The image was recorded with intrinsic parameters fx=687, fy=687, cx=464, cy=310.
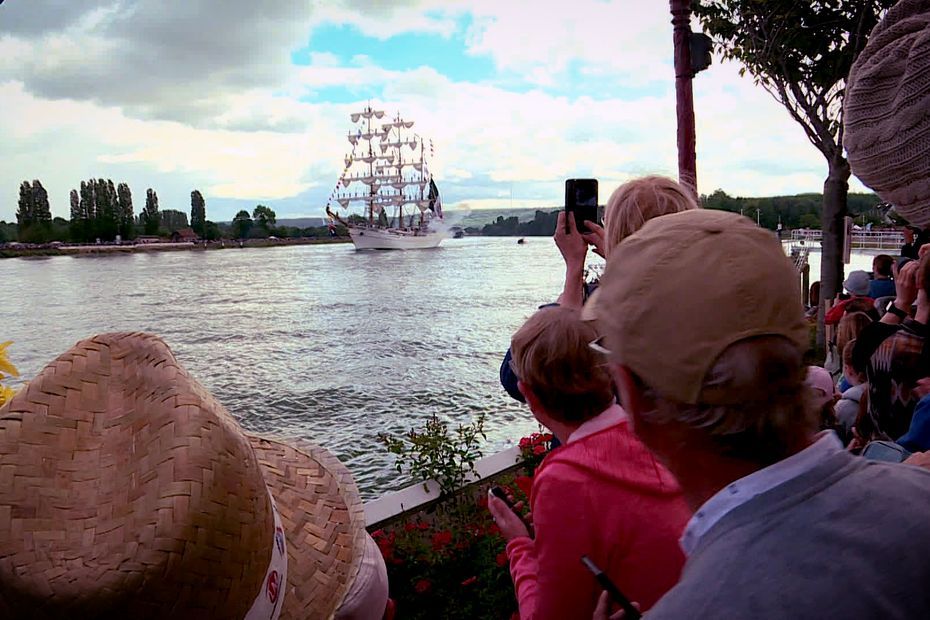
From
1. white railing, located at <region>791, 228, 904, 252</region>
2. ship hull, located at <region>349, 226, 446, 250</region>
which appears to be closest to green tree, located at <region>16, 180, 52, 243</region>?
ship hull, located at <region>349, 226, 446, 250</region>

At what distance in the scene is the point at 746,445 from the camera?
95cm

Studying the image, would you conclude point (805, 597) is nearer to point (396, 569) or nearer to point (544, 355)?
point (544, 355)

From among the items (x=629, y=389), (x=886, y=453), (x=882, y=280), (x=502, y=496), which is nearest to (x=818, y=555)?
(x=629, y=389)

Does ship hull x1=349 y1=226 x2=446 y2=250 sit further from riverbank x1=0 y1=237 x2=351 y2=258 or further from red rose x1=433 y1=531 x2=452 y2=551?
red rose x1=433 y1=531 x2=452 y2=551

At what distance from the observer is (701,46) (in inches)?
179

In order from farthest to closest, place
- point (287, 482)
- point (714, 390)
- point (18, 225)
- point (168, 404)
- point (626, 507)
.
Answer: point (18, 225) → point (287, 482) → point (168, 404) → point (626, 507) → point (714, 390)

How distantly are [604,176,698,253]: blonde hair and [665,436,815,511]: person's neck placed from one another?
3.68 feet

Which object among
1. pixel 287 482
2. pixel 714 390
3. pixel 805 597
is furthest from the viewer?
pixel 287 482

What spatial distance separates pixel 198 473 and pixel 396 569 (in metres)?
2.39

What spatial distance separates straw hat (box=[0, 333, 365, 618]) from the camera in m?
1.39

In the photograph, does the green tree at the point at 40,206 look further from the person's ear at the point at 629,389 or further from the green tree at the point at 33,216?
the person's ear at the point at 629,389

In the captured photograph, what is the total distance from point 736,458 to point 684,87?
4162 mm

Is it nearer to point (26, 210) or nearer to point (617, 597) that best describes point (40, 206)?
point (26, 210)

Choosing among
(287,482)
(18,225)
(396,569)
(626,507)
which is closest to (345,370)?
(396,569)
